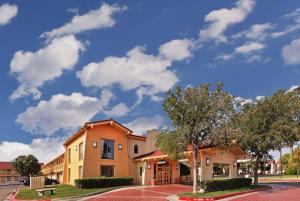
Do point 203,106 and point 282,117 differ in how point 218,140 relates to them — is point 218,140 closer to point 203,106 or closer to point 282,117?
point 203,106

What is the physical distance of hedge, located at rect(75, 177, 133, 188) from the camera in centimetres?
3556

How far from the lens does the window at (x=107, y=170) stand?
136 ft

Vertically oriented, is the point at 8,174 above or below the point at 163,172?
below

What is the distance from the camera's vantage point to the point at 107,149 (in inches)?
1652

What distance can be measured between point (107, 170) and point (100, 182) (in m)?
5.16

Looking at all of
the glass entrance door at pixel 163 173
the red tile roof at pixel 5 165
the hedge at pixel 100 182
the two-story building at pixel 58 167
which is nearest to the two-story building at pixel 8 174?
the red tile roof at pixel 5 165

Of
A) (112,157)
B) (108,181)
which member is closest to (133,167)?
(112,157)

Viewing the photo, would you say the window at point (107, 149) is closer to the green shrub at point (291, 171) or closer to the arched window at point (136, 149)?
the arched window at point (136, 149)

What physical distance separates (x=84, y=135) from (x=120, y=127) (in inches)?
166

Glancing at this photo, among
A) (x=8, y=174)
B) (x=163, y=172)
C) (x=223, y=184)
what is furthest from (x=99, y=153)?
(x=8, y=174)

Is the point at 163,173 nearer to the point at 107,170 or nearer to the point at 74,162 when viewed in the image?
the point at 107,170

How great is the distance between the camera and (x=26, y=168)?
9812 centimetres

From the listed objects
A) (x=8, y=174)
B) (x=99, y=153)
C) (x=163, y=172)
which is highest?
(x=99, y=153)

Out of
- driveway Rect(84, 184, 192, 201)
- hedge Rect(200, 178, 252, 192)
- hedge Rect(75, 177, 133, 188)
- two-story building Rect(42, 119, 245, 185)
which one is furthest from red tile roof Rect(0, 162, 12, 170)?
hedge Rect(200, 178, 252, 192)
